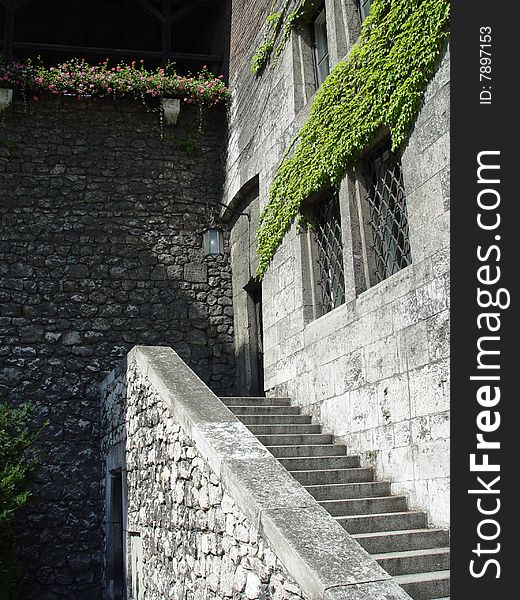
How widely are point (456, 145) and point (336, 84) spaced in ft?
9.55

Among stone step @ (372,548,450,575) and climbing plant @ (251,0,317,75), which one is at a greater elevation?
climbing plant @ (251,0,317,75)

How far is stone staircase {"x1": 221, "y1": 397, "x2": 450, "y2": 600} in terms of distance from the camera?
3.67m

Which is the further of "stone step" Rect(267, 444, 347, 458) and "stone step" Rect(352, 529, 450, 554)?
"stone step" Rect(267, 444, 347, 458)

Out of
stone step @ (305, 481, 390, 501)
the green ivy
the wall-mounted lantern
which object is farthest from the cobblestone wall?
the green ivy

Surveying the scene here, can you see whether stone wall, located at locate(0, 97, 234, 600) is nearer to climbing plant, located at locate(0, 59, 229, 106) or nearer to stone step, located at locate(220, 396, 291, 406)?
climbing plant, located at locate(0, 59, 229, 106)

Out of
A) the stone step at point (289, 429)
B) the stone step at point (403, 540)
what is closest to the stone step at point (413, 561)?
the stone step at point (403, 540)

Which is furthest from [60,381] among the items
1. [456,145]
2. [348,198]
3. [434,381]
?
[456,145]

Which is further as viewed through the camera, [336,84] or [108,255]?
[108,255]

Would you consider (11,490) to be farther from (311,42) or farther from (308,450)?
(311,42)

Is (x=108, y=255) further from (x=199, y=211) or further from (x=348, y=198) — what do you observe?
(x=348, y=198)

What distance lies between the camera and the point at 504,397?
8.91 ft

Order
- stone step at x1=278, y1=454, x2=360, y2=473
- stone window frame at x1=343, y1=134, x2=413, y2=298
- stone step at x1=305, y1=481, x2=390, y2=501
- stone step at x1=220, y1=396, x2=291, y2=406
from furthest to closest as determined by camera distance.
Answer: stone step at x1=220, y1=396, x2=291, y2=406, stone window frame at x1=343, y1=134, x2=413, y2=298, stone step at x1=278, y1=454, x2=360, y2=473, stone step at x1=305, y1=481, x2=390, y2=501

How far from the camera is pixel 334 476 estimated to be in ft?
15.7

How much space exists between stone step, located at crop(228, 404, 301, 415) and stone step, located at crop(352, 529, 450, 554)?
1.83 metres
